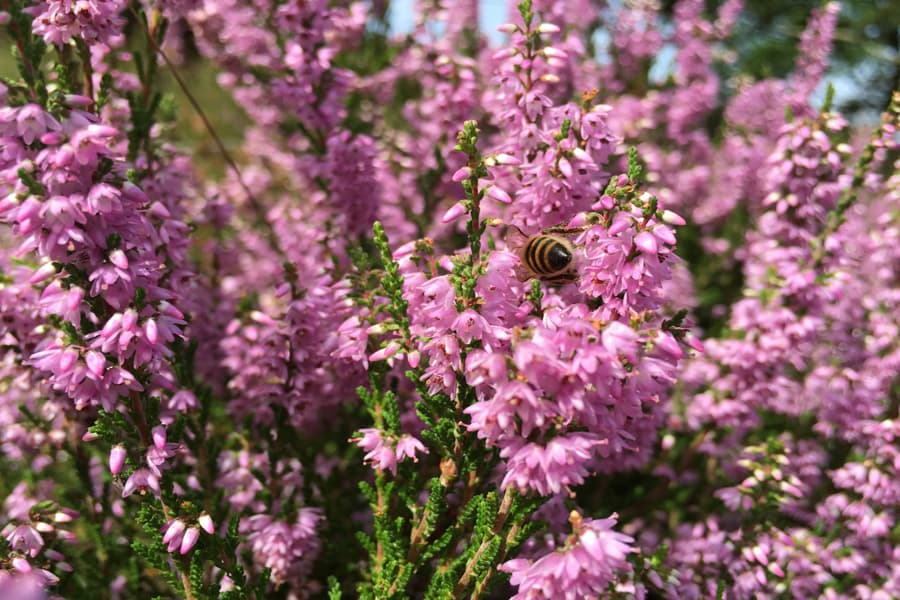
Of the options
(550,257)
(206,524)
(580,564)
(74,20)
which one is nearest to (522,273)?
(550,257)

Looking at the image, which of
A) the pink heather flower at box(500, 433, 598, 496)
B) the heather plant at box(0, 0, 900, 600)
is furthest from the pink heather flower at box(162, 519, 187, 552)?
the pink heather flower at box(500, 433, 598, 496)

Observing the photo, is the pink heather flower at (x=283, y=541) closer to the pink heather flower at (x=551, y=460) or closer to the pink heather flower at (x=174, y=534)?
the pink heather flower at (x=174, y=534)

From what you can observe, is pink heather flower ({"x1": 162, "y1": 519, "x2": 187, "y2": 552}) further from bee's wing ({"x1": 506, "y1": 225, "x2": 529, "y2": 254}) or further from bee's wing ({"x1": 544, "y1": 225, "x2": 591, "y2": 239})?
bee's wing ({"x1": 544, "y1": 225, "x2": 591, "y2": 239})

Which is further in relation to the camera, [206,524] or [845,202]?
[845,202]

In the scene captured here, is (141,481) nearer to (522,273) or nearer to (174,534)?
(174,534)

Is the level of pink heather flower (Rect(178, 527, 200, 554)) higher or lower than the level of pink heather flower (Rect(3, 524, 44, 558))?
higher

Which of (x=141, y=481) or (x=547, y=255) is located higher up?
(x=547, y=255)
